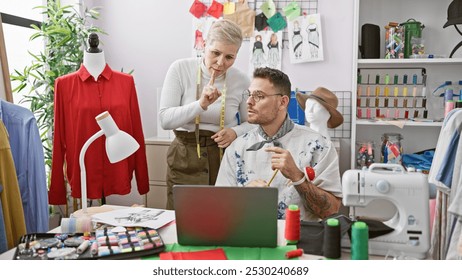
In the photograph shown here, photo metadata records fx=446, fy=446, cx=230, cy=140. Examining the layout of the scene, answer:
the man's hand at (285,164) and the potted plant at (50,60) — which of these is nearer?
the man's hand at (285,164)

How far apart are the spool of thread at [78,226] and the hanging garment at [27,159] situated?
1.57 ft

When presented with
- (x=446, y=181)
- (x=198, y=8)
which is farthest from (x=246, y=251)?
(x=198, y=8)

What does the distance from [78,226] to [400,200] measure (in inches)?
40.8

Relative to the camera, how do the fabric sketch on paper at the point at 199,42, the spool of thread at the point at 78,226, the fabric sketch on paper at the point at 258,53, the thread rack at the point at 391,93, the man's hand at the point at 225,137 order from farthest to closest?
the fabric sketch on paper at the point at 199,42 < the fabric sketch on paper at the point at 258,53 < the thread rack at the point at 391,93 < the man's hand at the point at 225,137 < the spool of thread at the point at 78,226

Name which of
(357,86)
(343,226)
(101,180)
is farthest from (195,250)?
(357,86)

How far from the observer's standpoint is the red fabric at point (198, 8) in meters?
3.67

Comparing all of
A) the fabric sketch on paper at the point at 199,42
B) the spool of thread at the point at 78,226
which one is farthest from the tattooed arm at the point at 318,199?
the fabric sketch on paper at the point at 199,42

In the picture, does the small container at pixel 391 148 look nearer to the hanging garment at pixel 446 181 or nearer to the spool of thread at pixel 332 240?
the hanging garment at pixel 446 181

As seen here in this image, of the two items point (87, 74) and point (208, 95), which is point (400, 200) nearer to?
point (208, 95)

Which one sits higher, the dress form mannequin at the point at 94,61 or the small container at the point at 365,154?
the dress form mannequin at the point at 94,61

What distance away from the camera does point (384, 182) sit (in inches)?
51.6

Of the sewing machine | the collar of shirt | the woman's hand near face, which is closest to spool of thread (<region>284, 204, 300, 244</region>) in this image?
the sewing machine

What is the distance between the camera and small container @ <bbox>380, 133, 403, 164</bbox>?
3.18m

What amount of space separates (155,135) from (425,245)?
2.85m
